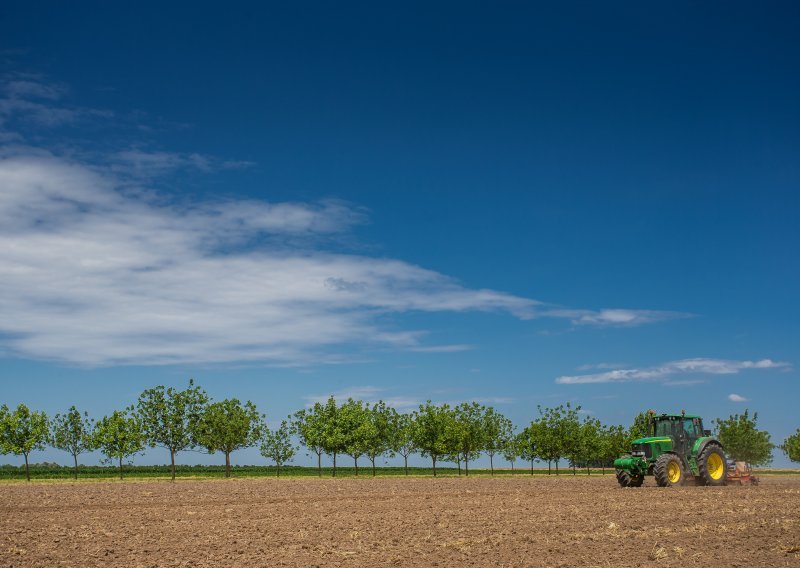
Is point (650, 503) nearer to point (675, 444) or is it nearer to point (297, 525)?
point (675, 444)

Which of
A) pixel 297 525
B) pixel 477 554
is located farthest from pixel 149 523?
pixel 477 554

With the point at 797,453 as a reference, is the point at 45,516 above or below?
above

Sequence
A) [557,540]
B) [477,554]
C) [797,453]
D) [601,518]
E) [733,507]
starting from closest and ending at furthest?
1. [477,554]
2. [557,540]
3. [601,518]
4. [733,507]
5. [797,453]

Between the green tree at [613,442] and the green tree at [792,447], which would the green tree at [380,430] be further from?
the green tree at [792,447]

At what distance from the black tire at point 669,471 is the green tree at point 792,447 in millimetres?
75793

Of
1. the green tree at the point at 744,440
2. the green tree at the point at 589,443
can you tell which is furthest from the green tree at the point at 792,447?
the green tree at the point at 589,443

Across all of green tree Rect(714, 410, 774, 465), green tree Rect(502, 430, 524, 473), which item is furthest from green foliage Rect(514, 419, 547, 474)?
green tree Rect(714, 410, 774, 465)

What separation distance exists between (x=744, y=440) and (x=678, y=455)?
6379 centimetres

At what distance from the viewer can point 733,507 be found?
2505 centimetres

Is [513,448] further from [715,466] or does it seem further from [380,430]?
[715,466]

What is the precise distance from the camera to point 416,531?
19.9m

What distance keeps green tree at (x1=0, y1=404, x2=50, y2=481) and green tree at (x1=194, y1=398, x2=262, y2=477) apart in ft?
46.6

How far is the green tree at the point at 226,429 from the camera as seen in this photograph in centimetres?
6956

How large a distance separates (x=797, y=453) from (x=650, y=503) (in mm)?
85550
